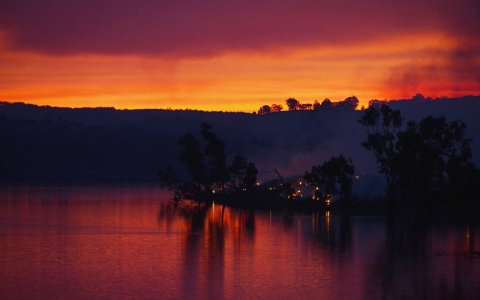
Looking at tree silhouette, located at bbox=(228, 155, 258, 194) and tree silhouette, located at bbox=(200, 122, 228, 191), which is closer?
tree silhouette, located at bbox=(228, 155, 258, 194)

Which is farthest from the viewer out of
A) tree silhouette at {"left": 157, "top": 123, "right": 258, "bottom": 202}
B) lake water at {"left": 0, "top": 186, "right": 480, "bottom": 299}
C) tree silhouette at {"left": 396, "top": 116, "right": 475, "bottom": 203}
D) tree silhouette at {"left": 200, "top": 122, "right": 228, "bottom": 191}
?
tree silhouette at {"left": 200, "top": 122, "right": 228, "bottom": 191}

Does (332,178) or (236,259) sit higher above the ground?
(332,178)

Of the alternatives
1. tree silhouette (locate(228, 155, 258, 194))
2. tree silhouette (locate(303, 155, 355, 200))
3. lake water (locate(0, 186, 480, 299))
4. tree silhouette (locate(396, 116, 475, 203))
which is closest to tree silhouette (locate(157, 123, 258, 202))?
tree silhouette (locate(228, 155, 258, 194))

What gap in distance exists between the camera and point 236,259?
28.6 m

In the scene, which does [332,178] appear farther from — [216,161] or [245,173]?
[216,161]

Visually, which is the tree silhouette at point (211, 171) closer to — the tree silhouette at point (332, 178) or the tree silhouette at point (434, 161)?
the tree silhouette at point (332, 178)

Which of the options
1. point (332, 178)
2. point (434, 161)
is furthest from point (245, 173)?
point (434, 161)

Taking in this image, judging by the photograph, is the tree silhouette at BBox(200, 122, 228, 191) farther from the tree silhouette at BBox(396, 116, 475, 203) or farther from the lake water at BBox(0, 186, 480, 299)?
the tree silhouette at BBox(396, 116, 475, 203)

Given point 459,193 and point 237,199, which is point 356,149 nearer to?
point 237,199

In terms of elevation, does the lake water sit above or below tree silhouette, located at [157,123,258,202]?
below

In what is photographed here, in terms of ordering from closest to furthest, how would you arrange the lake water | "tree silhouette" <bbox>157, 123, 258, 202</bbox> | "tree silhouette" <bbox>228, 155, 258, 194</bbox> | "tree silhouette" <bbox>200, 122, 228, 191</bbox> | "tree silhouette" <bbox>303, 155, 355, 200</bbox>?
the lake water, "tree silhouette" <bbox>303, 155, 355, 200</bbox>, "tree silhouette" <bbox>228, 155, 258, 194</bbox>, "tree silhouette" <bbox>157, 123, 258, 202</bbox>, "tree silhouette" <bbox>200, 122, 228, 191</bbox>

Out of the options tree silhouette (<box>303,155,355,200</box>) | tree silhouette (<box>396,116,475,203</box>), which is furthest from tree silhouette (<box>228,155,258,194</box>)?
tree silhouette (<box>396,116,475,203</box>)

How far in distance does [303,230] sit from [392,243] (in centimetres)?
788

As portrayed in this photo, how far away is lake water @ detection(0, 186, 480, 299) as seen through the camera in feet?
71.4
